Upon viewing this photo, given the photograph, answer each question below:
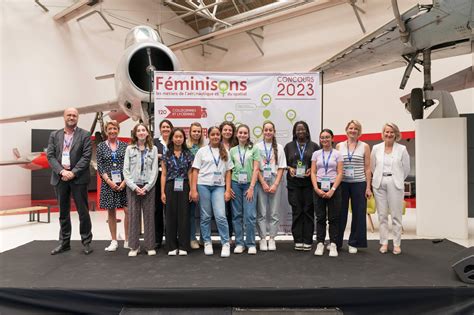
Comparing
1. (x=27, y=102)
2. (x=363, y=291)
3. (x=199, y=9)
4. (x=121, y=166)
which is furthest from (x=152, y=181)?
(x=199, y=9)

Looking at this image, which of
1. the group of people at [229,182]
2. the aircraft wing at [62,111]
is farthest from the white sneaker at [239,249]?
the aircraft wing at [62,111]

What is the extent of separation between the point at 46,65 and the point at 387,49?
8.40 metres

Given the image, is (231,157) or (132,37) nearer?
(231,157)

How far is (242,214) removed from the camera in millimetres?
3463

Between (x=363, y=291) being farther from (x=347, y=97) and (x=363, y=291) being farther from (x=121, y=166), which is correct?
(x=347, y=97)

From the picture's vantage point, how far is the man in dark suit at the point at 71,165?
332 cm

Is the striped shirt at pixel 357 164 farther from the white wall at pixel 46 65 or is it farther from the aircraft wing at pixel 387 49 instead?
the white wall at pixel 46 65

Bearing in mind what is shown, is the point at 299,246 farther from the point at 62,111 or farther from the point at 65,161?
the point at 62,111

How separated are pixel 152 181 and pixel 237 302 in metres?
1.48

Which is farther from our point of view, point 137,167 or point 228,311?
point 137,167

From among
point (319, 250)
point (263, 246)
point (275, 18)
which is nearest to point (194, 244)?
point (263, 246)

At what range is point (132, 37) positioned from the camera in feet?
17.5

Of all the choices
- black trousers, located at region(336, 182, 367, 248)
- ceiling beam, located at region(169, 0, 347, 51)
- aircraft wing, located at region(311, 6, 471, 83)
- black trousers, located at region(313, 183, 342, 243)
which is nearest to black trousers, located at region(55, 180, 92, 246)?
black trousers, located at region(313, 183, 342, 243)

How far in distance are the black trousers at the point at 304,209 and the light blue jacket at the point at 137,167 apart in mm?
1404
